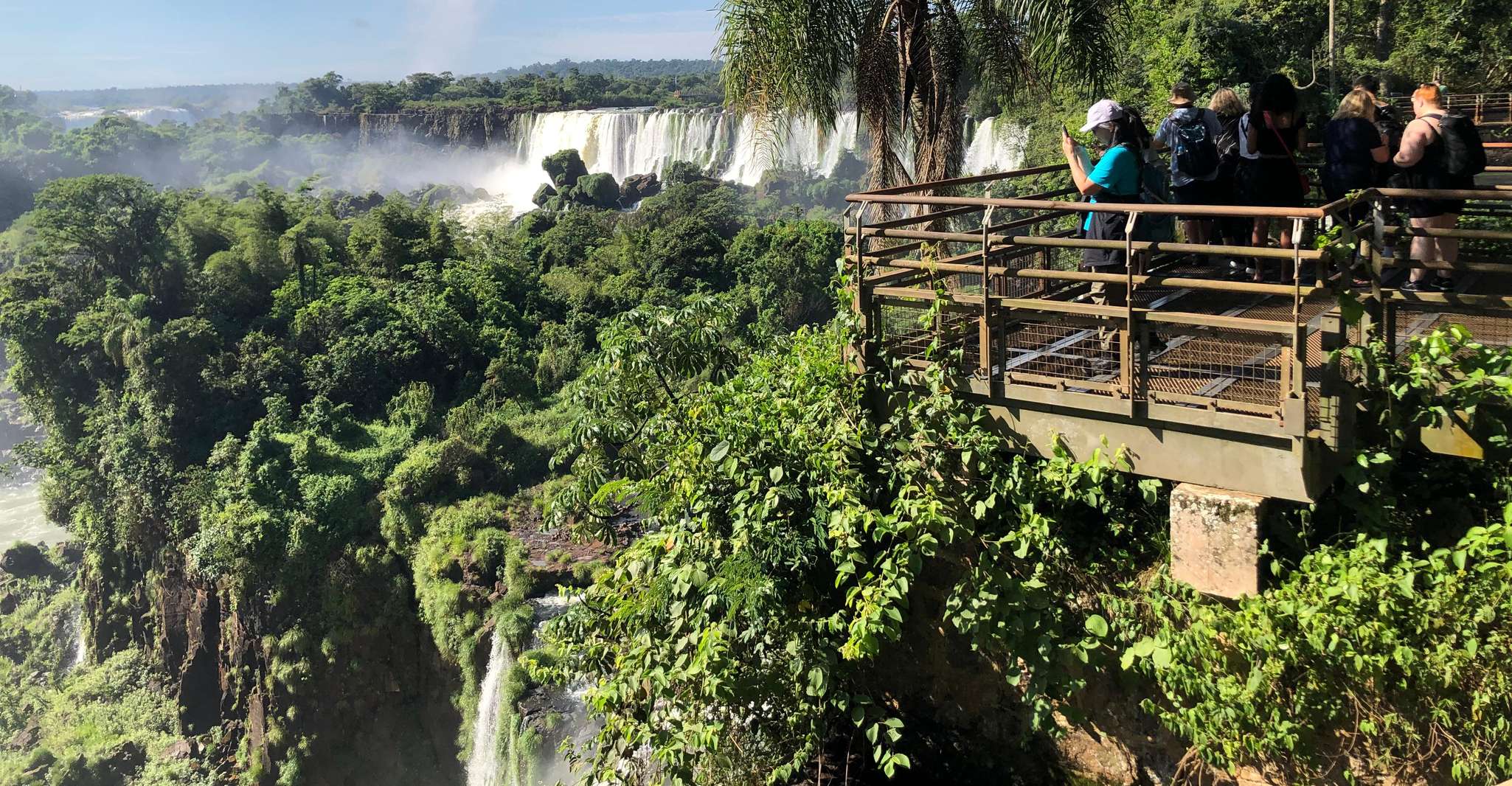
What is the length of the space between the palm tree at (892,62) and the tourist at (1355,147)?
8.48 feet

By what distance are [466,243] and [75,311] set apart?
1337cm

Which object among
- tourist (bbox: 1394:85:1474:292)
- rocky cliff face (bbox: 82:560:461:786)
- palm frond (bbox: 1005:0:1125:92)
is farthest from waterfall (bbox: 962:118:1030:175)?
tourist (bbox: 1394:85:1474:292)

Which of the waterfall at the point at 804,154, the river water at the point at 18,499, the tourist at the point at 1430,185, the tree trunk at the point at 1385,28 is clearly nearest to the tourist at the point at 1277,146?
the tourist at the point at 1430,185

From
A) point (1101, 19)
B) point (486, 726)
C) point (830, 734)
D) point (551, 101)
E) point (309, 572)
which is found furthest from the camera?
point (551, 101)

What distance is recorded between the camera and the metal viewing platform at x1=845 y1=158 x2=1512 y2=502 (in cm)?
473

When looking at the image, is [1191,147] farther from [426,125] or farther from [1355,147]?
[426,125]

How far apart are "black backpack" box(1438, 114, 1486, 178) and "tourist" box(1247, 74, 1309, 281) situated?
733 millimetres

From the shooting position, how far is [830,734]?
269 inches

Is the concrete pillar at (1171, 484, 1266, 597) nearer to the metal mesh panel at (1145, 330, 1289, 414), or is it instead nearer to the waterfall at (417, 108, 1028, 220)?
the metal mesh panel at (1145, 330, 1289, 414)

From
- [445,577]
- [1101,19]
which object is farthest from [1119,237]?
→ [445,577]

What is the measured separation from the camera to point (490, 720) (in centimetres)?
1950

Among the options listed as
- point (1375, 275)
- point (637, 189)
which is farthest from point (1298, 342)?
point (637, 189)

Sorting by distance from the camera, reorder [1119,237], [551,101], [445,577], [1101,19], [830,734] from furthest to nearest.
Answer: [551,101] < [445,577] < [1101,19] < [830,734] < [1119,237]

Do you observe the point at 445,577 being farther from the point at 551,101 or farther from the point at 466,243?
the point at 551,101
